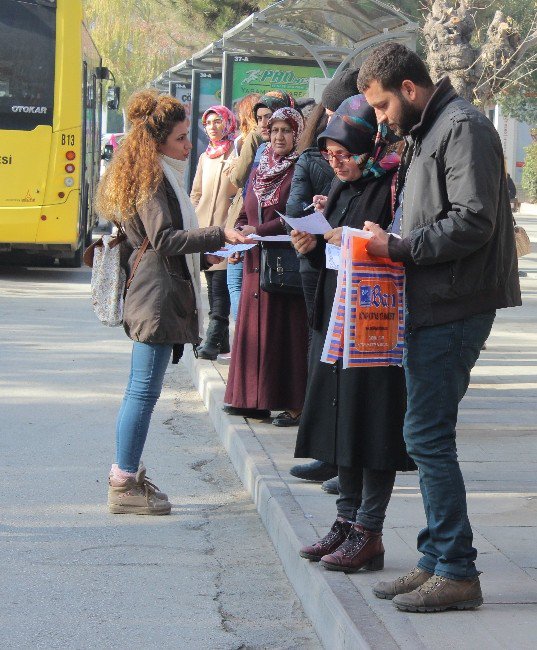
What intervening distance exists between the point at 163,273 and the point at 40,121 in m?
10.5

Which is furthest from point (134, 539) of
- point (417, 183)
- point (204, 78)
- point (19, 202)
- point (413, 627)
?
point (204, 78)

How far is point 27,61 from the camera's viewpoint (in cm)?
1584

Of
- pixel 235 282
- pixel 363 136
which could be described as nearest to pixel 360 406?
pixel 363 136

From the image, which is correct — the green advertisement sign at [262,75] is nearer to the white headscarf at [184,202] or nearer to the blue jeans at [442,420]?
the white headscarf at [184,202]

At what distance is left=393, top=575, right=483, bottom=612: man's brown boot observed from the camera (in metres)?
4.10

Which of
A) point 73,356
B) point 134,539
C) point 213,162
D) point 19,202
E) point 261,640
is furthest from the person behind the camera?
point 19,202

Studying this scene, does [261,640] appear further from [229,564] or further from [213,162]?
[213,162]

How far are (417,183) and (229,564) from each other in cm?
201

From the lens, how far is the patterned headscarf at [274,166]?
22.8 ft

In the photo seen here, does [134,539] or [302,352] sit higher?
[302,352]

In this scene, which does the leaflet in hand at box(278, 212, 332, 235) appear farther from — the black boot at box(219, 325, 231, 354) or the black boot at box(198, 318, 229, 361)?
the black boot at box(219, 325, 231, 354)

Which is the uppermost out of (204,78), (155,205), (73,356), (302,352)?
(204,78)

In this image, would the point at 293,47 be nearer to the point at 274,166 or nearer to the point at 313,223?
the point at 274,166

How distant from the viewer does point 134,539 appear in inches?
218
